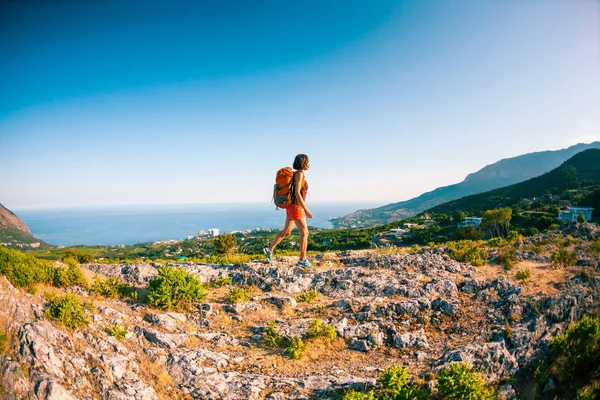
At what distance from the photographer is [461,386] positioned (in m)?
3.80

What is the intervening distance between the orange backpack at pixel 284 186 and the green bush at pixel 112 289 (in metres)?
4.58

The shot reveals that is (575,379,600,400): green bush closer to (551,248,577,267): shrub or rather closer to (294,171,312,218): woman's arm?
(294,171,312,218): woman's arm

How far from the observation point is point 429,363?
5078 millimetres

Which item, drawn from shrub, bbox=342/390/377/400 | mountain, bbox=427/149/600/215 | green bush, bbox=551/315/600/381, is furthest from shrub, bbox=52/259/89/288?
mountain, bbox=427/149/600/215

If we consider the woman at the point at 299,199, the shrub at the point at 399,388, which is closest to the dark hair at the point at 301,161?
the woman at the point at 299,199

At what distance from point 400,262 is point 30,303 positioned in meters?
9.85

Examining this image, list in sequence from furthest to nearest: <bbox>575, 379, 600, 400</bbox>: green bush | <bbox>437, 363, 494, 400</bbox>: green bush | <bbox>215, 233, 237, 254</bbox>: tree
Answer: <bbox>215, 233, 237, 254</bbox>: tree → <bbox>437, 363, 494, 400</bbox>: green bush → <bbox>575, 379, 600, 400</bbox>: green bush

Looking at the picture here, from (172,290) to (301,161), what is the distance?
193 inches

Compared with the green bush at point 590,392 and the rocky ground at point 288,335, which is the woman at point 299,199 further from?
the green bush at point 590,392

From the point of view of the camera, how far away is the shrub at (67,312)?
4770 mm

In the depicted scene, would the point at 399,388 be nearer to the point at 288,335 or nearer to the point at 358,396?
the point at 358,396

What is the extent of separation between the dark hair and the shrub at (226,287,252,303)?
12.9 ft

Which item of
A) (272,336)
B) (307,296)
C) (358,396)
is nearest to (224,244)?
(307,296)

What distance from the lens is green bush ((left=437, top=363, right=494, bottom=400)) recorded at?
3695mm
